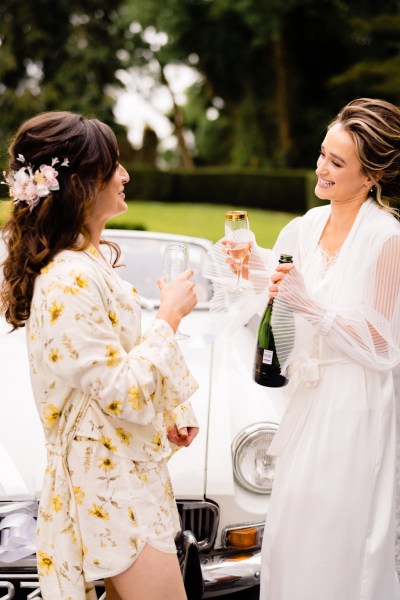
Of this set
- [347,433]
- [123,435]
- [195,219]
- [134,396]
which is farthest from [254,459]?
[195,219]

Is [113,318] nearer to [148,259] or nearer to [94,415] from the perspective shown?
[94,415]

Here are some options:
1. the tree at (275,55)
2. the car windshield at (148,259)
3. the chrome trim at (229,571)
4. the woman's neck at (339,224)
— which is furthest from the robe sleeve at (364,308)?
the tree at (275,55)

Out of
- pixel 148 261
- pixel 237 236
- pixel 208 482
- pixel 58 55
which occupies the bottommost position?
pixel 208 482

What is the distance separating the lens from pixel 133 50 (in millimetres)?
27203

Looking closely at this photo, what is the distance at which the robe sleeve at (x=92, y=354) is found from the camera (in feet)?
5.84

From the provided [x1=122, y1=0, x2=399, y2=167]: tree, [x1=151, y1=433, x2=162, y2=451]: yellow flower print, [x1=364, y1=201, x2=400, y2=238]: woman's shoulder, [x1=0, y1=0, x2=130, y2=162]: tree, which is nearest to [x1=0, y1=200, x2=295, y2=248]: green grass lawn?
[x1=122, y1=0, x2=399, y2=167]: tree

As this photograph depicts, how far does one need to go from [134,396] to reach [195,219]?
18.3 metres

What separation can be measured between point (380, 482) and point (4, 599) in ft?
4.60

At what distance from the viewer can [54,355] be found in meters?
1.80

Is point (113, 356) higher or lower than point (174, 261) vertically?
lower

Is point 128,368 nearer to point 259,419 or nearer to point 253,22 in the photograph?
point 259,419

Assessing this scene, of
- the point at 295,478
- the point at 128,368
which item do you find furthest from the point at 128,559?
the point at 295,478

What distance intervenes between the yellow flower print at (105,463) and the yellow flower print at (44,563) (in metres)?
0.31

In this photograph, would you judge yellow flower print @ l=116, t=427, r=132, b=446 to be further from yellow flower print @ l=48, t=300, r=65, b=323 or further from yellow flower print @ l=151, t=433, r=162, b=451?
yellow flower print @ l=48, t=300, r=65, b=323
